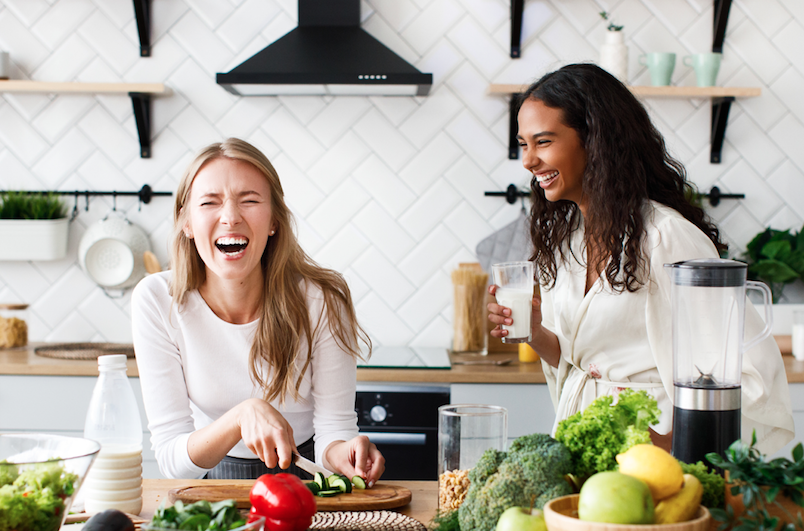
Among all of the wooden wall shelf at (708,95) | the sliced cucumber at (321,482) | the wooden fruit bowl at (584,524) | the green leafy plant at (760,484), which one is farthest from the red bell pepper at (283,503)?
the wooden wall shelf at (708,95)

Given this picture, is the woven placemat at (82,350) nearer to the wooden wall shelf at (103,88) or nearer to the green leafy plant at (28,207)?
the green leafy plant at (28,207)

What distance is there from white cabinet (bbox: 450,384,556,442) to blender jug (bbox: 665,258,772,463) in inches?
53.4

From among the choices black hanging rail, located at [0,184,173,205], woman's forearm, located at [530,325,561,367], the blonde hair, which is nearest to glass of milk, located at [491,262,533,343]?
woman's forearm, located at [530,325,561,367]

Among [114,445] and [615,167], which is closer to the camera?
[114,445]

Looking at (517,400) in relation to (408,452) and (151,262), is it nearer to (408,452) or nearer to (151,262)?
(408,452)

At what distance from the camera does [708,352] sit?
3.26 ft

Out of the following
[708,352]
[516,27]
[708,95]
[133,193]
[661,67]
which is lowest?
[708,352]

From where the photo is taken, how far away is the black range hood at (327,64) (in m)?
2.48

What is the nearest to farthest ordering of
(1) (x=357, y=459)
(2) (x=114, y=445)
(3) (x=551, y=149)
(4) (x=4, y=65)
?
(2) (x=114, y=445), (1) (x=357, y=459), (3) (x=551, y=149), (4) (x=4, y=65)

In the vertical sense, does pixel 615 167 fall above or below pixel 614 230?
above

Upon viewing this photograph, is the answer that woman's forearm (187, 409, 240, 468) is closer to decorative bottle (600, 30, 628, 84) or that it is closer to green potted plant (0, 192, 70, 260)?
green potted plant (0, 192, 70, 260)

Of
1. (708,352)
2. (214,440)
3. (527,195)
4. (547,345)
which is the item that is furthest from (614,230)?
(527,195)

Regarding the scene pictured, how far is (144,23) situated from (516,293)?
2143mm

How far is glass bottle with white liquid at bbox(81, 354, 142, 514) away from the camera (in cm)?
109
